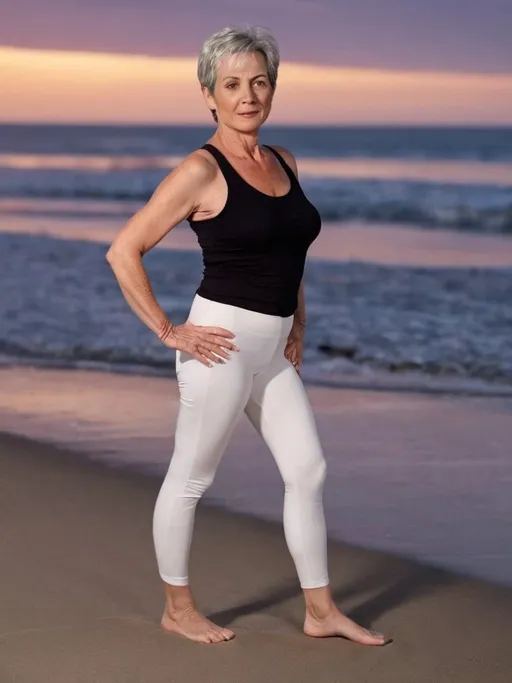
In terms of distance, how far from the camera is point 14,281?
43.4 ft

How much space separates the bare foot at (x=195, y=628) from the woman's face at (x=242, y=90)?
4.53ft

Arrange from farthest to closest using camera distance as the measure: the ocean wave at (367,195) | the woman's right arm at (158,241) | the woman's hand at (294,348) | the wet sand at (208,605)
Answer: the ocean wave at (367,195)
the woman's hand at (294,348)
the wet sand at (208,605)
the woman's right arm at (158,241)

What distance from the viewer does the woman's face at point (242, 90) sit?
371cm

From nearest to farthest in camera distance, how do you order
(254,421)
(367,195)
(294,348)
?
Result: (254,421) → (294,348) → (367,195)

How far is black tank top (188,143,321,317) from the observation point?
3678 millimetres

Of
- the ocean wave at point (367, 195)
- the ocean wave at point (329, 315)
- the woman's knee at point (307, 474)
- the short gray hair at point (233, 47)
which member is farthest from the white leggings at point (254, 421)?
the ocean wave at point (367, 195)

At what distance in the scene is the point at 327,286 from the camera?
13.1 metres

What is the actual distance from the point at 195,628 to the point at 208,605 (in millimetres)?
362

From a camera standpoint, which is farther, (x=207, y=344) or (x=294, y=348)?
(x=294, y=348)

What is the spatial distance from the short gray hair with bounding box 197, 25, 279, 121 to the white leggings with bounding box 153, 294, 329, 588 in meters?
0.61

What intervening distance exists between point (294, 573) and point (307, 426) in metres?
0.98

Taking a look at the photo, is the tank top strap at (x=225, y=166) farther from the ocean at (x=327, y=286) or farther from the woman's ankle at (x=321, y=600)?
the ocean at (x=327, y=286)

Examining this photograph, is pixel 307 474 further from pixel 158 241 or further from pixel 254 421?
pixel 158 241

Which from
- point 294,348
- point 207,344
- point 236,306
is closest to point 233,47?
point 236,306
